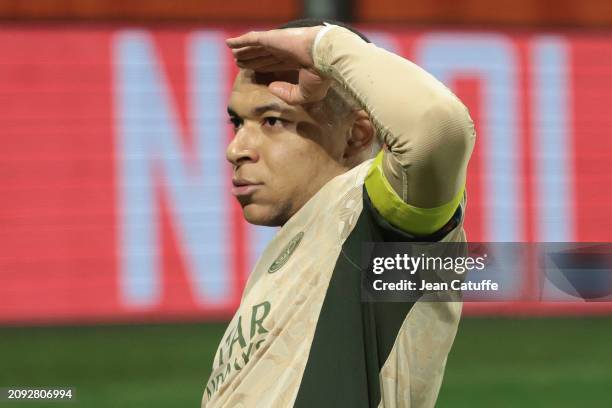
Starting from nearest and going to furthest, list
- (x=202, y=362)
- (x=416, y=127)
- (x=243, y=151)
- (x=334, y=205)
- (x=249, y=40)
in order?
1. (x=416, y=127)
2. (x=334, y=205)
3. (x=249, y=40)
4. (x=243, y=151)
5. (x=202, y=362)

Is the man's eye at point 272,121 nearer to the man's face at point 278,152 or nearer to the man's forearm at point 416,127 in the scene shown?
the man's face at point 278,152

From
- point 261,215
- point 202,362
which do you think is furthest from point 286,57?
point 202,362

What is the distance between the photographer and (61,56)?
6574 millimetres

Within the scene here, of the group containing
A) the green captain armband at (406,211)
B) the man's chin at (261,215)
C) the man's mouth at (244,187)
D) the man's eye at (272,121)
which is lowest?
the green captain armband at (406,211)

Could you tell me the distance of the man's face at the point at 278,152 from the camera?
2148 millimetres

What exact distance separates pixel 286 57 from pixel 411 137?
37 cm

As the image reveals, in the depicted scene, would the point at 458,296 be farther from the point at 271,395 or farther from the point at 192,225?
the point at 192,225

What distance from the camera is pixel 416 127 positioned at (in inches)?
69.2

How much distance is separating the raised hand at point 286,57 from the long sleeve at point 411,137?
12cm

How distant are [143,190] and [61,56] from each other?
87cm

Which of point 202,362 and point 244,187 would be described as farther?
point 202,362

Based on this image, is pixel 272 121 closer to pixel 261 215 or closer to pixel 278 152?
pixel 278 152

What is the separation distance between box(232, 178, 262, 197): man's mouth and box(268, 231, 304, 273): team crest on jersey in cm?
13

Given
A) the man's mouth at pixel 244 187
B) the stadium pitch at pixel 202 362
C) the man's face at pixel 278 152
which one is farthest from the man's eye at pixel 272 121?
the stadium pitch at pixel 202 362
